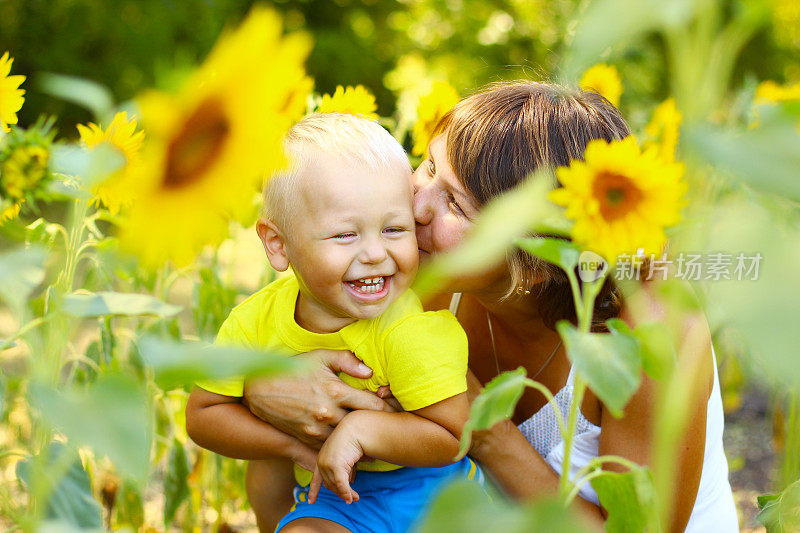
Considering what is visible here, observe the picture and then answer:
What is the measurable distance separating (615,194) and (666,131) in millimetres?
578

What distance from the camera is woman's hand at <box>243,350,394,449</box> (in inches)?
38.1

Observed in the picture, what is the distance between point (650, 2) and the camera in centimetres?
34

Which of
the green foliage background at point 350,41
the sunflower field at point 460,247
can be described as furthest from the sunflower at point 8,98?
the green foliage background at point 350,41

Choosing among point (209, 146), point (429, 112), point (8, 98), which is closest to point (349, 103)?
point (429, 112)

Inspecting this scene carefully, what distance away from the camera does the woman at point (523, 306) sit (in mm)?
988

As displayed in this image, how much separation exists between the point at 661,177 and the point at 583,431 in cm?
63

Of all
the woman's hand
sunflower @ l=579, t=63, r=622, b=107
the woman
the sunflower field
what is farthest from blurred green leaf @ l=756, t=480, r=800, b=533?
sunflower @ l=579, t=63, r=622, b=107

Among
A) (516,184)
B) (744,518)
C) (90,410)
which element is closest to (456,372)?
(516,184)

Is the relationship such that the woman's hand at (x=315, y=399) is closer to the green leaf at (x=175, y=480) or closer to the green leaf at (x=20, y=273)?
the green leaf at (x=175, y=480)

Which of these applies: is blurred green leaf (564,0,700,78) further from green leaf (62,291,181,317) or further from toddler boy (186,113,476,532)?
toddler boy (186,113,476,532)

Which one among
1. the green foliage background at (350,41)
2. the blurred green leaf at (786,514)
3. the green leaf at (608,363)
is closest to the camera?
the green leaf at (608,363)

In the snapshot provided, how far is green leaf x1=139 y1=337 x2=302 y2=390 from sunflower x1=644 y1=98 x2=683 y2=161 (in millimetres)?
638

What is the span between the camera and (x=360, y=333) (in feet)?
3.28

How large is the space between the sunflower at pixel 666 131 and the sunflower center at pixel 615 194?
0.95ft
